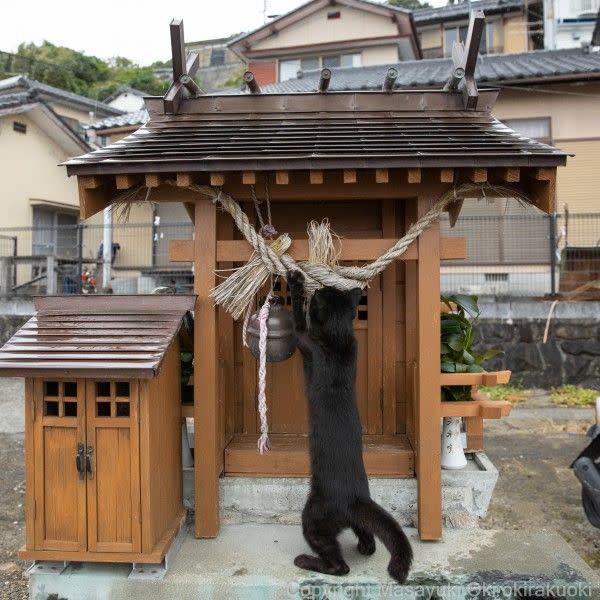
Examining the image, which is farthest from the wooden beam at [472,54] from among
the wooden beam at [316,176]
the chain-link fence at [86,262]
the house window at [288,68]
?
the house window at [288,68]

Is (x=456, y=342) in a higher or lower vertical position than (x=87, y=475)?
higher

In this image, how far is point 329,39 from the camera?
20.2 meters

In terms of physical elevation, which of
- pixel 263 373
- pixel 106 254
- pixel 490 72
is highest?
pixel 490 72

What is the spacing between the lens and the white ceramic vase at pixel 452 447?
4.91 m

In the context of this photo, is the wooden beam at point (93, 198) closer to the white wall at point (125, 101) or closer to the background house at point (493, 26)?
the background house at point (493, 26)

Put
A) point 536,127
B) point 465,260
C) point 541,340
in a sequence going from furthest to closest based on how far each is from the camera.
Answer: point 536,127, point 465,260, point 541,340

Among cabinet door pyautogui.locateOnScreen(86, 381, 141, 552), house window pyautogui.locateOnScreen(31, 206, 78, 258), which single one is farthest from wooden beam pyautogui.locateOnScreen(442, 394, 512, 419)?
house window pyautogui.locateOnScreen(31, 206, 78, 258)

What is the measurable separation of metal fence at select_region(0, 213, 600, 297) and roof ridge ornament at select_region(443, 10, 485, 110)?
6436mm

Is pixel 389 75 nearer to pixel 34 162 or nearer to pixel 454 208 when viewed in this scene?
pixel 454 208

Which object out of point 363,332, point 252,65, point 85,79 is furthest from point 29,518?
point 85,79

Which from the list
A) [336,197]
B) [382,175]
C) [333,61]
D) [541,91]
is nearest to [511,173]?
[382,175]

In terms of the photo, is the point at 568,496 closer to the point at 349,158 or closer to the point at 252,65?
the point at 349,158

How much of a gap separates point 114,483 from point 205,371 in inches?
39.7

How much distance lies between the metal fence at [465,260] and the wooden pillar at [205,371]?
804cm
